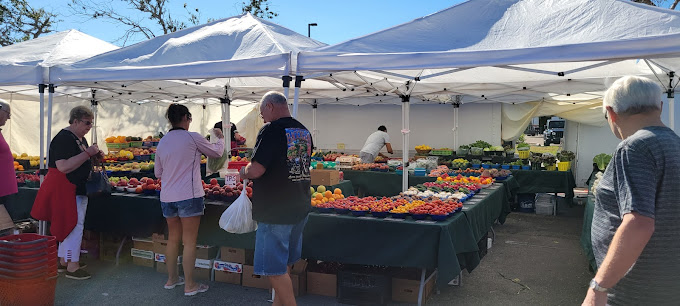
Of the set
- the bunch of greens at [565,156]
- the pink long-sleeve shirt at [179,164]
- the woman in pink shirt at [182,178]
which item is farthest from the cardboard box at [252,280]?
the bunch of greens at [565,156]

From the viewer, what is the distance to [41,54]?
21.5 feet

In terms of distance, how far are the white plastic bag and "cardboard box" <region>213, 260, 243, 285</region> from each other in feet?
4.54

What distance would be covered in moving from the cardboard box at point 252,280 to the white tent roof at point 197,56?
6.50ft

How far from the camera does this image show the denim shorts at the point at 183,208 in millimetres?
4527

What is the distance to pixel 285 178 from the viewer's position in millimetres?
3443

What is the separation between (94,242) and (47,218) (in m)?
1.11

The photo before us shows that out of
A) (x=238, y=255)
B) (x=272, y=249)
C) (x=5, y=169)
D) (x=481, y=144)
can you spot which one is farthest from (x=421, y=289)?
(x=481, y=144)

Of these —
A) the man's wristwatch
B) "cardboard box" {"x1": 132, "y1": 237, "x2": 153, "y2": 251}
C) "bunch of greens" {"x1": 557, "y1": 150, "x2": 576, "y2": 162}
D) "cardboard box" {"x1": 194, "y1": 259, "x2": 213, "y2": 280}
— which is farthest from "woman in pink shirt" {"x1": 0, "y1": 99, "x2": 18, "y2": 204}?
"bunch of greens" {"x1": 557, "y1": 150, "x2": 576, "y2": 162}

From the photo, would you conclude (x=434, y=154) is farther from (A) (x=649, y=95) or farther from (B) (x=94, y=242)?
(A) (x=649, y=95)

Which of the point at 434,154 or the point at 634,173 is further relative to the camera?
the point at 434,154

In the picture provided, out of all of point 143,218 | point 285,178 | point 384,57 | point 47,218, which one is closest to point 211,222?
point 143,218

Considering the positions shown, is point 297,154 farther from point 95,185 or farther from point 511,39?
point 95,185

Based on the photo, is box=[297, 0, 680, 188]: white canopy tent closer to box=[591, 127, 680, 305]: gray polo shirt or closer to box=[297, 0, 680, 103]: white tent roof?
box=[297, 0, 680, 103]: white tent roof

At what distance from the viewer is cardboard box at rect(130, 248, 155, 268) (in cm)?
564
